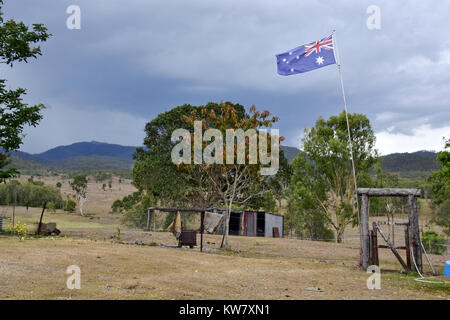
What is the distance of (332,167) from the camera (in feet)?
130

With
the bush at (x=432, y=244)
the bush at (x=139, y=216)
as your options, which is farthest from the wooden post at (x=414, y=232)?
the bush at (x=139, y=216)

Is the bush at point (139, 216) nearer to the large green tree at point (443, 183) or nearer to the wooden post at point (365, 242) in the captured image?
the large green tree at point (443, 183)

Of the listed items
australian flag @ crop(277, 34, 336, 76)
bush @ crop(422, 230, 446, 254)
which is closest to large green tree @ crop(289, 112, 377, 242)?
bush @ crop(422, 230, 446, 254)

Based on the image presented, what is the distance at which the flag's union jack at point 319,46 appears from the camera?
18114 millimetres

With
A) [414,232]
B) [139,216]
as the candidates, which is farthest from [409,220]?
[139,216]

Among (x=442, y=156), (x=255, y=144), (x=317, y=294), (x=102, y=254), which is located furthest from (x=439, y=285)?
(x=255, y=144)

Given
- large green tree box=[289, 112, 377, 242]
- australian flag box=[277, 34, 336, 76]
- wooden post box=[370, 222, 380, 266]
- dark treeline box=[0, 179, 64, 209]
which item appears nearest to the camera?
wooden post box=[370, 222, 380, 266]

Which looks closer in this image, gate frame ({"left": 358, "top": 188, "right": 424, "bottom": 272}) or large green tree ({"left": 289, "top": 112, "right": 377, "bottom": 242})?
gate frame ({"left": 358, "top": 188, "right": 424, "bottom": 272})

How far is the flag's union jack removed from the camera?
18114mm

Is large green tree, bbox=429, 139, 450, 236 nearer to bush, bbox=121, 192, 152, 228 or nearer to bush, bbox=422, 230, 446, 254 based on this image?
bush, bbox=422, 230, 446, 254

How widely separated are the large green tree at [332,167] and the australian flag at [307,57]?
2069 centimetres

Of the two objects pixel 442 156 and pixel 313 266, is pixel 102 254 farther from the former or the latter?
pixel 442 156

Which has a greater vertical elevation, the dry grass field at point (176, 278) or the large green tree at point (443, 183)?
the large green tree at point (443, 183)
